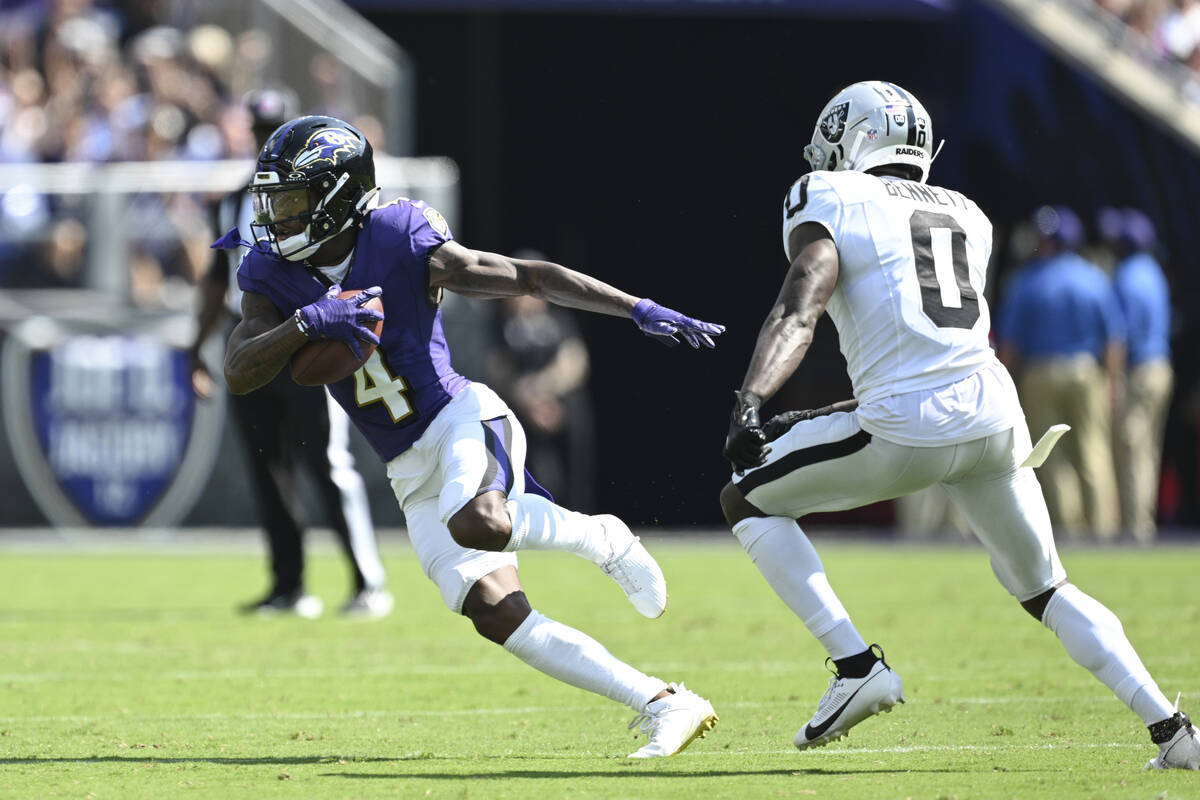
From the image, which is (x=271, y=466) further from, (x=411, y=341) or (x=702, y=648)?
(x=411, y=341)

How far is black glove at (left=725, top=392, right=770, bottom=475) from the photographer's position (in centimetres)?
465

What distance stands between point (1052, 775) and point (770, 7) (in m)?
11.8

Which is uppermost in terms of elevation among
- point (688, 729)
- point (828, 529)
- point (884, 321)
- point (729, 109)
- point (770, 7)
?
point (884, 321)

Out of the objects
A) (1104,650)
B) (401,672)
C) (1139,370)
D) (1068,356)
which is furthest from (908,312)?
(1139,370)

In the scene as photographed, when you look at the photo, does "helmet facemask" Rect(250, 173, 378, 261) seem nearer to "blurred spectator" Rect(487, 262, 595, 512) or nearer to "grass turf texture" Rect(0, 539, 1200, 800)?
"grass turf texture" Rect(0, 539, 1200, 800)

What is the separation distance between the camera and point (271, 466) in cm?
931

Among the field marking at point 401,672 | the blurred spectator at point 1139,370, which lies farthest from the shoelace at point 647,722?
the blurred spectator at point 1139,370

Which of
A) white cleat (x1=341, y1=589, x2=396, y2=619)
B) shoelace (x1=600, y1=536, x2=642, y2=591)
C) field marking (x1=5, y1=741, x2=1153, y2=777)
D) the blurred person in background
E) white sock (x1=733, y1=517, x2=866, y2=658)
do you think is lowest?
white cleat (x1=341, y1=589, x2=396, y2=619)

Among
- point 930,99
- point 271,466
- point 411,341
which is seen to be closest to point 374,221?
point 411,341

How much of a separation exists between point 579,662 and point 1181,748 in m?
1.57

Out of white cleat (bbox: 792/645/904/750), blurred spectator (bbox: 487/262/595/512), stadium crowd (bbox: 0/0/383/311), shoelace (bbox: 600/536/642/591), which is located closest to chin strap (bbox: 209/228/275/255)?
shoelace (bbox: 600/536/642/591)

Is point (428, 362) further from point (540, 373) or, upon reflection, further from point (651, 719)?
point (540, 373)

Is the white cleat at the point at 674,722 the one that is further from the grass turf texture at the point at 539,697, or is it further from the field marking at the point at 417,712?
the field marking at the point at 417,712

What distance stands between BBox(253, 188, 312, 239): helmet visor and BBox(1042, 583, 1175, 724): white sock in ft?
7.68
